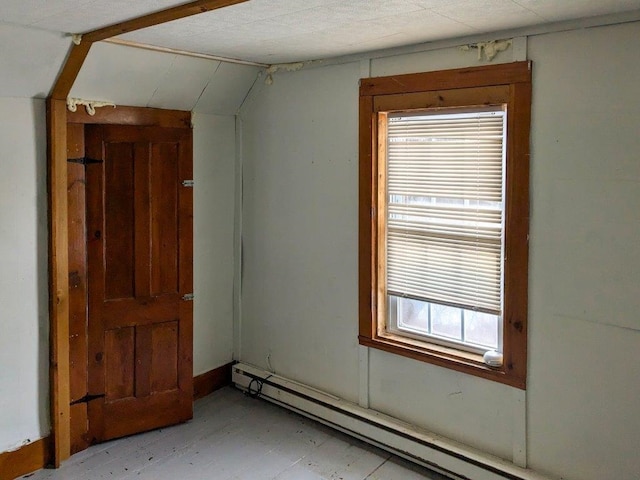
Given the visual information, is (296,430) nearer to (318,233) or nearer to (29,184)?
(318,233)

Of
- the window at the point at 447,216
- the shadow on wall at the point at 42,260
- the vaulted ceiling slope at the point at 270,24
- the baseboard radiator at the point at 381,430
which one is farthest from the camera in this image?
the shadow on wall at the point at 42,260

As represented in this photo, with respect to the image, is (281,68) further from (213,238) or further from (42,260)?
(42,260)

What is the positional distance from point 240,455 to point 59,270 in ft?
5.02

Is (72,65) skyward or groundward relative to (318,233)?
skyward

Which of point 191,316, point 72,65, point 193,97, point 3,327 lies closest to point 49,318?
point 3,327

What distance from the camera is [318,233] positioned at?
3.93 metres

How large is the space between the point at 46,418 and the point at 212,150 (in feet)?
6.76

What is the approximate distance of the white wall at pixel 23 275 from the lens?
3191 millimetres

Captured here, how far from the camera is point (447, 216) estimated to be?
3.29 meters

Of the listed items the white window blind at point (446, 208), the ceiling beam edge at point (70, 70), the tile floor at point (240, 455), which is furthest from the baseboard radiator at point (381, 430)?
the ceiling beam edge at point (70, 70)

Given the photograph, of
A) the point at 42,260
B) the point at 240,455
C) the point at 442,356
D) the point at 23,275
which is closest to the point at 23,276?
the point at 23,275

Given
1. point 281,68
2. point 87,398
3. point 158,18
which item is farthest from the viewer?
point 281,68

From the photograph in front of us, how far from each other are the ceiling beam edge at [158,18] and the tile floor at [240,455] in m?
2.37

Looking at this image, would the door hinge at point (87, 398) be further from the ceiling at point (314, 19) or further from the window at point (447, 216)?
the ceiling at point (314, 19)
